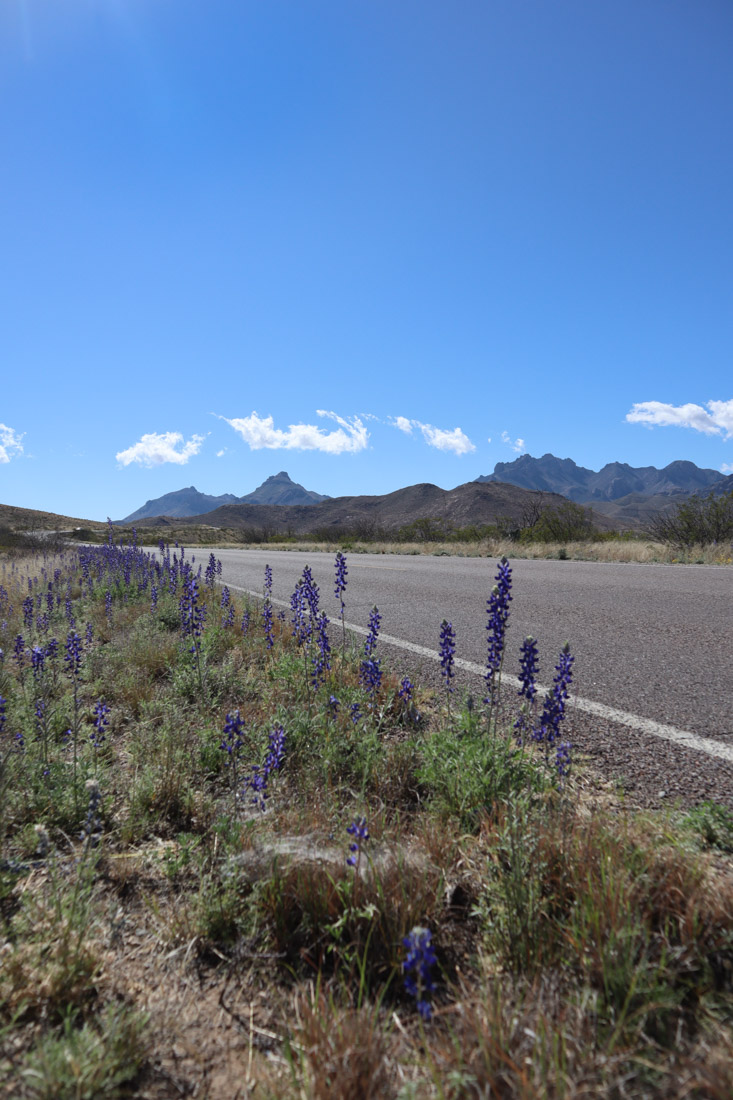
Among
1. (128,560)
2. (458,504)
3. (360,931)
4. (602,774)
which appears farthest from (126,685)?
(458,504)

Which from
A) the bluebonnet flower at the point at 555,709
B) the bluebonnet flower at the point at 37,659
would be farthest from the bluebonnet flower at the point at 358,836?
the bluebonnet flower at the point at 37,659

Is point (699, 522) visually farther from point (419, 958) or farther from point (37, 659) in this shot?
point (419, 958)

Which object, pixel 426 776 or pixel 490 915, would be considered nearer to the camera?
pixel 490 915

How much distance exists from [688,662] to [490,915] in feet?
10.0

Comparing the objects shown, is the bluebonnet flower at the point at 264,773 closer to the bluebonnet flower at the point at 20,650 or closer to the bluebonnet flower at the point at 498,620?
the bluebonnet flower at the point at 498,620

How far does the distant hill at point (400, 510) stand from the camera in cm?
13700

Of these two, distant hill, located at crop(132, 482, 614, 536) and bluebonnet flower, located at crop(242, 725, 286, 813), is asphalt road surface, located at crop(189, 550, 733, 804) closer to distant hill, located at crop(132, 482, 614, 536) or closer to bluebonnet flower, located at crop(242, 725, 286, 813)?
bluebonnet flower, located at crop(242, 725, 286, 813)

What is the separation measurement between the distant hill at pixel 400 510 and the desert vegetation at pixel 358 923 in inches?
4593

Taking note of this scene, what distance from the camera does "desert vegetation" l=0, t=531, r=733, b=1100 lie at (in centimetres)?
119

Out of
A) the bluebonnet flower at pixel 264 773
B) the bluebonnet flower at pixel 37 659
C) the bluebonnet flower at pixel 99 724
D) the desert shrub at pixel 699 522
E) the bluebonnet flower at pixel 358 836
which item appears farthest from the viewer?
the desert shrub at pixel 699 522

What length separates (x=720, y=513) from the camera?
17172mm

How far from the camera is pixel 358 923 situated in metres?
1.61

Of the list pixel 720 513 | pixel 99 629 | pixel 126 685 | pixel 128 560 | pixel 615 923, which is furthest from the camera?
pixel 720 513

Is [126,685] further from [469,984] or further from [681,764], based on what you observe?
[681,764]
